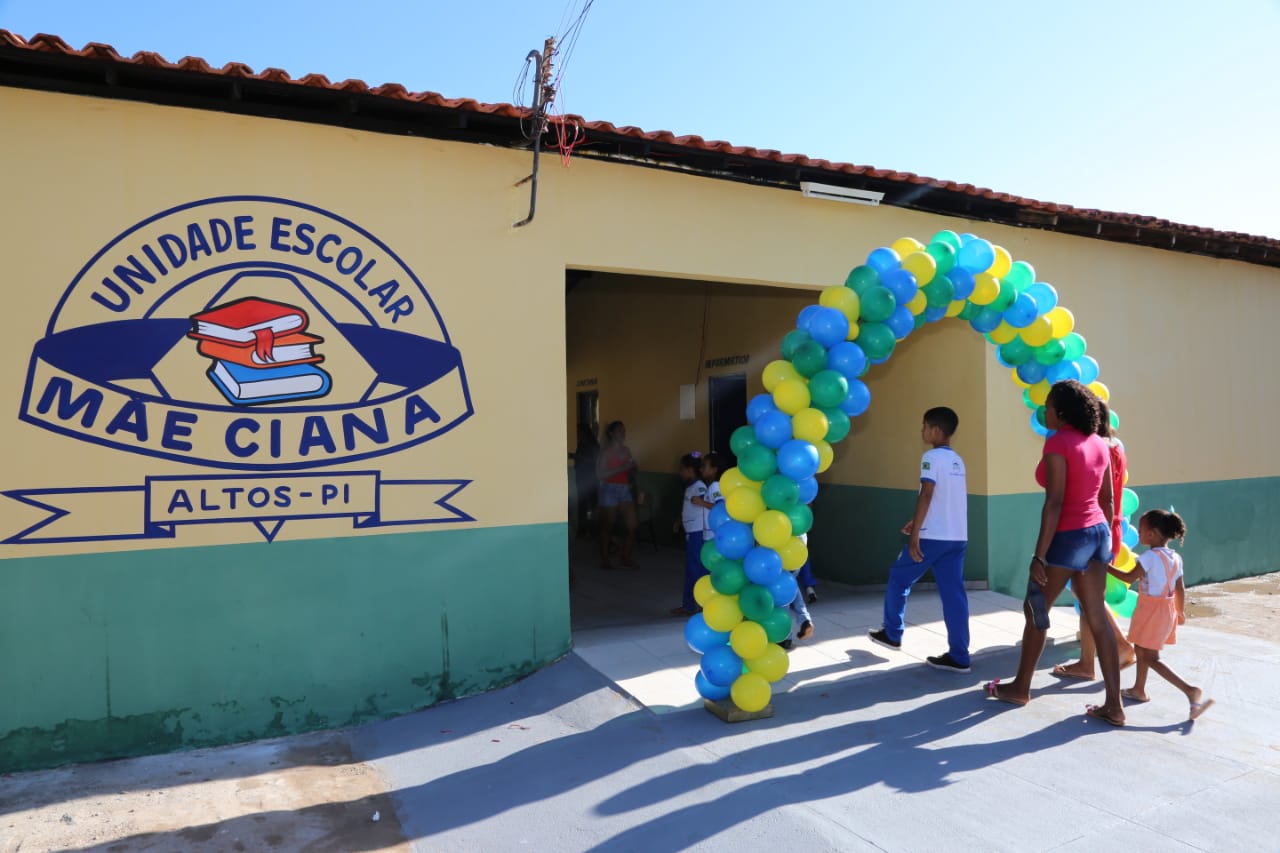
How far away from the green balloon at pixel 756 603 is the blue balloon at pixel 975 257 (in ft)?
7.46

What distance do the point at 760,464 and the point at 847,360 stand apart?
0.75 metres

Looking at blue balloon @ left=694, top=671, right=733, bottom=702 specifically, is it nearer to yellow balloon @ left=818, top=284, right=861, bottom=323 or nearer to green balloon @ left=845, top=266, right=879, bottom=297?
yellow balloon @ left=818, top=284, right=861, bottom=323

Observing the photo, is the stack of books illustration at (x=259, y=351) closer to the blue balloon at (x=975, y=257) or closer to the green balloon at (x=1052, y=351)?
the blue balloon at (x=975, y=257)

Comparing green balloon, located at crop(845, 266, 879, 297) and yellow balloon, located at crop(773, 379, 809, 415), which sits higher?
green balloon, located at crop(845, 266, 879, 297)

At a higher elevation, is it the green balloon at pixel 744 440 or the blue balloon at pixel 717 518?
the green balloon at pixel 744 440

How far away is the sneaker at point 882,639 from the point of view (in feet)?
19.3

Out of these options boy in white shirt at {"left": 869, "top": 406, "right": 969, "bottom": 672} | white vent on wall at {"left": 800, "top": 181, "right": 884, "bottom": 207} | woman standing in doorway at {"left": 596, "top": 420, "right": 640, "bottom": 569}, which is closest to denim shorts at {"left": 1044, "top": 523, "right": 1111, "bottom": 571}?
boy in white shirt at {"left": 869, "top": 406, "right": 969, "bottom": 672}

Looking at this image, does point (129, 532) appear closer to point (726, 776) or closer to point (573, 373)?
point (726, 776)

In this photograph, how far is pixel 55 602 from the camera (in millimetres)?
4668

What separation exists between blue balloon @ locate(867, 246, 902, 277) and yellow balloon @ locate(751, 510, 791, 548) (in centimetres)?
153

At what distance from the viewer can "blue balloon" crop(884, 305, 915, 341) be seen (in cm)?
499

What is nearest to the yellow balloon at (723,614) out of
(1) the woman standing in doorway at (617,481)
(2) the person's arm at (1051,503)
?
(2) the person's arm at (1051,503)

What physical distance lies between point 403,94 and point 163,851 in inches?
160

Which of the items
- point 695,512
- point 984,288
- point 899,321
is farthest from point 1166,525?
point 695,512
